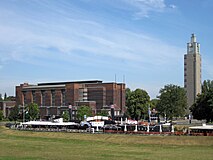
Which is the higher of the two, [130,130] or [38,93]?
[38,93]

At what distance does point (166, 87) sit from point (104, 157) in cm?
8134

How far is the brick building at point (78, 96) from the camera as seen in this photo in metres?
166

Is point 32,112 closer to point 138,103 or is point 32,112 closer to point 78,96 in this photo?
point 78,96

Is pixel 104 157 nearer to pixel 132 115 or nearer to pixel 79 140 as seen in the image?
pixel 79 140

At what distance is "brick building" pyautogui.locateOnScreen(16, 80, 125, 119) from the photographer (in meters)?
166

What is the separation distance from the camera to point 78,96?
169m

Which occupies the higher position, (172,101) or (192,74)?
(192,74)

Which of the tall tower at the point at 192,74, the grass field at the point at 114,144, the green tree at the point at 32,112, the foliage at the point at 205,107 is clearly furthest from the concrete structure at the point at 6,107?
the grass field at the point at 114,144

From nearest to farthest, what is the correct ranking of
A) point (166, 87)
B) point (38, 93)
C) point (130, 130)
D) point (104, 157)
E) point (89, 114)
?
1. point (104, 157)
2. point (130, 130)
3. point (166, 87)
4. point (89, 114)
5. point (38, 93)

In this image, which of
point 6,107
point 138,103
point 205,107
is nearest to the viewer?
point 205,107

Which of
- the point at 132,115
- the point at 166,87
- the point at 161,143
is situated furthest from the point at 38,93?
the point at 161,143

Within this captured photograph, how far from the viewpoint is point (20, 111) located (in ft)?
511

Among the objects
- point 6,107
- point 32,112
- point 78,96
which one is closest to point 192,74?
point 78,96

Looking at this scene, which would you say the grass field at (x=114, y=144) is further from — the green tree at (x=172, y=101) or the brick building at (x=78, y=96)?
the brick building at (x=78, y=96)
